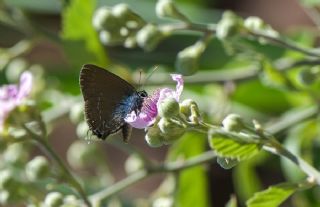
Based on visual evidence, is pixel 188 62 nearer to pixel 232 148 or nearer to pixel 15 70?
pixel 232 148

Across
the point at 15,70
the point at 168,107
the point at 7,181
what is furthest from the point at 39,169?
the point at 15,70

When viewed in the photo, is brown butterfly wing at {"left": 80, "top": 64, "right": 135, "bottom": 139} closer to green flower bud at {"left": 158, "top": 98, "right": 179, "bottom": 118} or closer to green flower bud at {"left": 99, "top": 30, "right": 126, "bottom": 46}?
green flower bud at {"left": 158, "top": 98, "right": 179, "bottom": 118}

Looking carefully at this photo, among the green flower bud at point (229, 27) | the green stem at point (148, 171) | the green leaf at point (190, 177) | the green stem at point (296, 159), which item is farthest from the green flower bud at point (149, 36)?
the green stem at point (296, 159)

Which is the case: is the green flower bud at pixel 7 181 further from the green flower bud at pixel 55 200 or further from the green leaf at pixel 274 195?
the green leaf at pixel 274 195

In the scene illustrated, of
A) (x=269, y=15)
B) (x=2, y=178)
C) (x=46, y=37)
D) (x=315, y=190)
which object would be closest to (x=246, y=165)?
(x=315, y=190)

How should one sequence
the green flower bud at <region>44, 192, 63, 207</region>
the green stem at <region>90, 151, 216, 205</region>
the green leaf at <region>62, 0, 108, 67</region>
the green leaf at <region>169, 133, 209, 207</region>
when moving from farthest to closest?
the green leaf at <region>169, 133, 209, 207</region>
the green leaf at <region>62, 0, 108, 67</region>
the green stem at <region>90, 151, 216, 205</region>
the green flower bud at <region>44, 192, 63, 207</region>

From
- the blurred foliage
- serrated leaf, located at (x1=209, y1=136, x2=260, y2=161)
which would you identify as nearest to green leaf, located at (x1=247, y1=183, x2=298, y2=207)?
the blurred foliage

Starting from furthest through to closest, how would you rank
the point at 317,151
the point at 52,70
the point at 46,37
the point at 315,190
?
1. the point at 52,70
2. the point at 317,151
3. the point at 315,190
4. the point at 46,37

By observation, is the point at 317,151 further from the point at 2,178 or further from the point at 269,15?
the point at 269,15
